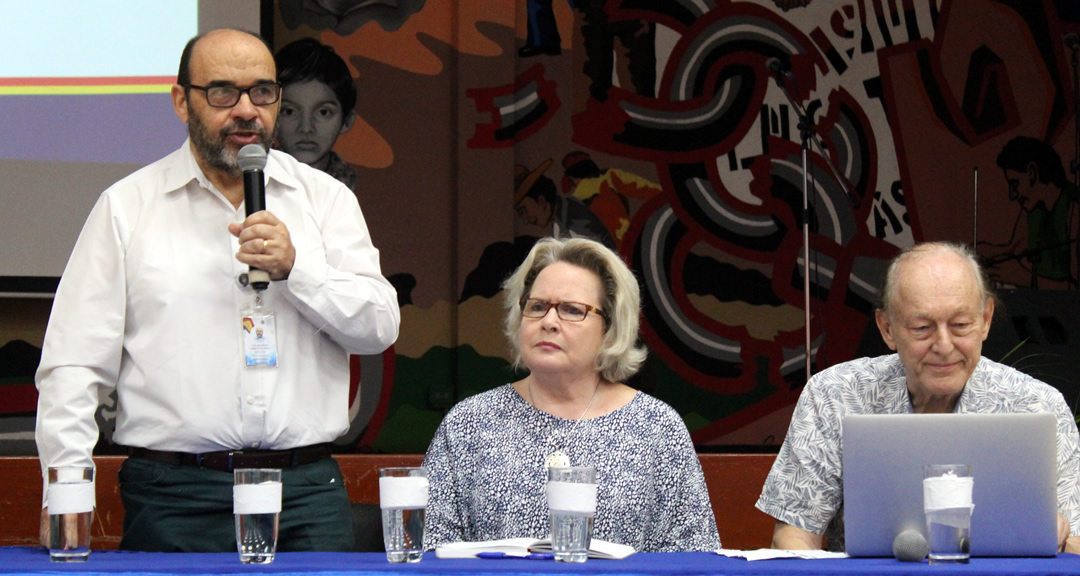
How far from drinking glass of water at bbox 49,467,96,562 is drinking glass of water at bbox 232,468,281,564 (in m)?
0.25

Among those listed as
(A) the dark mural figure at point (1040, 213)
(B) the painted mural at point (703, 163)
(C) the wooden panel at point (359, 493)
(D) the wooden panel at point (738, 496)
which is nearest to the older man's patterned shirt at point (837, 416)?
(C) the wooden panel at point (359, 493)

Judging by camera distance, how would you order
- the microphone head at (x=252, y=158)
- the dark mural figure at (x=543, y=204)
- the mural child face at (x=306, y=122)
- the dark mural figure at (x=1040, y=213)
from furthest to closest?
the dark mural figure at (x=1040, y=213) < the dark mural figure at (x=543, y=204) < the mural child face at (x=306, y=122) < the microphone head at (x=252, y=158)

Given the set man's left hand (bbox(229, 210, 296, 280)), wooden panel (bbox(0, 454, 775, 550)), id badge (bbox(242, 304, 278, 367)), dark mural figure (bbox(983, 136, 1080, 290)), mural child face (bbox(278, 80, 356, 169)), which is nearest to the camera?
man's left hand (bbox(229, 210, 296, 280))

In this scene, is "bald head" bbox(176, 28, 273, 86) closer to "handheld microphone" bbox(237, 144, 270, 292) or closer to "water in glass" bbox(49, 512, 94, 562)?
"handheld microphone" bbox(237, 144, 270, 292)

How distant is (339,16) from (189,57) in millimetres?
2191

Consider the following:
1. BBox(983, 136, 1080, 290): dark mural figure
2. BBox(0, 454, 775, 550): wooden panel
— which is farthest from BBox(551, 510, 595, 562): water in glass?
BBox(983, 136, 1080, 290): dark mural figure

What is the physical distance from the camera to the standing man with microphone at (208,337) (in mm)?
2244

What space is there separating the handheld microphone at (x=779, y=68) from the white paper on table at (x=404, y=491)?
311 cm

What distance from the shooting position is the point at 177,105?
246 centimetres

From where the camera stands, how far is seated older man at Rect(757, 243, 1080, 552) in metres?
2.23

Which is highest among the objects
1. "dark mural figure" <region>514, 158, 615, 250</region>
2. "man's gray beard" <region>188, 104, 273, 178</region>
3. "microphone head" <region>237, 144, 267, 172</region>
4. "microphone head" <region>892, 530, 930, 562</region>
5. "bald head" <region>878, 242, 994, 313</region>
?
"dark mural figure" <region>514, 158, 615, 250</region>

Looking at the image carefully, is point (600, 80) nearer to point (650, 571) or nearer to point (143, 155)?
point (143, 155)

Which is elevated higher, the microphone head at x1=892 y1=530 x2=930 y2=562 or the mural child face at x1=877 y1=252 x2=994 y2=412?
the mural child face at x1=877 y1=252 x2=994 y2=412

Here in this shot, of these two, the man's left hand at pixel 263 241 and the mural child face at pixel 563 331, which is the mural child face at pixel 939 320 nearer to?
the mural child face at pixel 563 331
